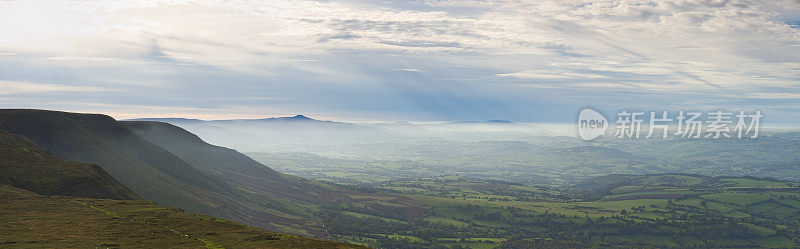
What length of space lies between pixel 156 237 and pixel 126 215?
115ft

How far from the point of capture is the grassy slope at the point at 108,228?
101938 millimetres

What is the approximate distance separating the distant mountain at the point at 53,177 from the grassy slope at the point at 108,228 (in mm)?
13250

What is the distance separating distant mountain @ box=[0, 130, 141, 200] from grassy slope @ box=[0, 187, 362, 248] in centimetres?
1325

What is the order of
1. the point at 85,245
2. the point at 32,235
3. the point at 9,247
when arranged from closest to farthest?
the point at 9,247 → the point at 85,245 → the point at 32,235

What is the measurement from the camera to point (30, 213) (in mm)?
128625

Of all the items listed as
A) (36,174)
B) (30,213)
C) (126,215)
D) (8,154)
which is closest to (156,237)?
(126,215)

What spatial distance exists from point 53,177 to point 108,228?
79098 mm

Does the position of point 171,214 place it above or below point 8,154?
below

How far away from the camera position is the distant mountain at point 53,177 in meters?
169

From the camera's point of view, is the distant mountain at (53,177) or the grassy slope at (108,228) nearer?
the grassy slope at (108,228)

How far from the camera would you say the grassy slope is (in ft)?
334

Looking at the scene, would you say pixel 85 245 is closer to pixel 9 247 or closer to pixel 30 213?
pixel 9 247

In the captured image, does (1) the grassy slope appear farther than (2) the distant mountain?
No

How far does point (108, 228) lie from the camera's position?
11775cm
